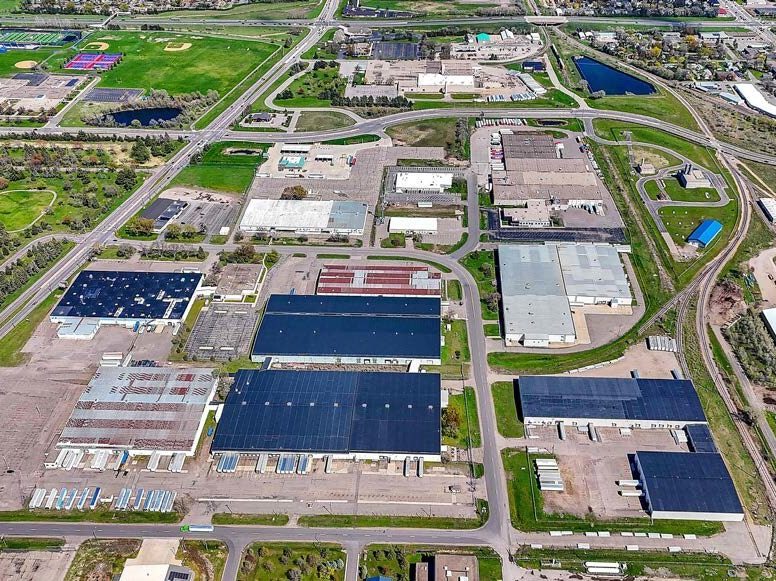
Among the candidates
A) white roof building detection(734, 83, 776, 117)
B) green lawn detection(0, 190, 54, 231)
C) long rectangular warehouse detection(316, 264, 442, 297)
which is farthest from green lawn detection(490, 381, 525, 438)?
white roof building detection(734, 83, 776, 117)

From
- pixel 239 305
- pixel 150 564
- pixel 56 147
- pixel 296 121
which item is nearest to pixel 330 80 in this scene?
pixel 296 121

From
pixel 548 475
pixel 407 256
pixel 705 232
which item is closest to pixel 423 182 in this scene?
pixel 407 256

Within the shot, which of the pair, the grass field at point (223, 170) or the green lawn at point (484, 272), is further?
the grass field at point (223, 170)

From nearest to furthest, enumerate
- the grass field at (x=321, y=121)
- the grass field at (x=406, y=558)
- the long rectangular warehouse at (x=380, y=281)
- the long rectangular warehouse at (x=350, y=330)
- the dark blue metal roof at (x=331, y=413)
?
the grass field at (x=406, y=558), the dark blue metal roof at (x=331, y=413), the long rectangular warehouse at (x=350, y=330), the long rectangular warehouse at (x=380, y=281), the grass field at (x=321, y=121)

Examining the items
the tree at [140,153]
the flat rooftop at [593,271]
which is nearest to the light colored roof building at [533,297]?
the flat rooftop at [593,271]

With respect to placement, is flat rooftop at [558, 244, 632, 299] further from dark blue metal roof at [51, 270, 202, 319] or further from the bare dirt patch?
dark blue metal roof at [51, 270, 202, 319]

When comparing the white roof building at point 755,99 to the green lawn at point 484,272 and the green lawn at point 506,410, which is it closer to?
the green lawn at point 484,272

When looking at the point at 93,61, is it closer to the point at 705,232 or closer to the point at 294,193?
the point at 294,193
